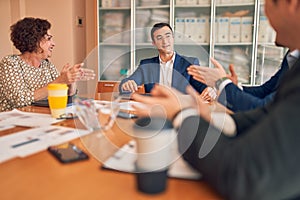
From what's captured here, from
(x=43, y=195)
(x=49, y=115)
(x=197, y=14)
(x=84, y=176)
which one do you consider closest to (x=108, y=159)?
(x=84, y=176)

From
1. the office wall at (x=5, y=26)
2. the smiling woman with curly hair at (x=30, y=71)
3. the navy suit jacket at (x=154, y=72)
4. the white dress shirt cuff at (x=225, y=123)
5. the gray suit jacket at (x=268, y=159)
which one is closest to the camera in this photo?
the gray suit jacket at (x=268, y=159)

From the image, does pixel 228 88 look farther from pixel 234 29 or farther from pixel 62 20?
pixel 62 20

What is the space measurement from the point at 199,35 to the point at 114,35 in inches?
39.8

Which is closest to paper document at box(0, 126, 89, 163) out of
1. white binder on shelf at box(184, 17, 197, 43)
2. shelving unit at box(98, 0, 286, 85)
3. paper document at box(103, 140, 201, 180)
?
paper document at box(103, 140, 201, 180)

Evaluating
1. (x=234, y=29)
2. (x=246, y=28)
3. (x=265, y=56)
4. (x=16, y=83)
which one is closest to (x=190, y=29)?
(x=234, y=29)

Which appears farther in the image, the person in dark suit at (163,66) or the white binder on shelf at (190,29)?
the white binder on shelf at (190,29)

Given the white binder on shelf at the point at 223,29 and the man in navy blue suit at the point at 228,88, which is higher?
the white binder on shelf at the point at 223,29

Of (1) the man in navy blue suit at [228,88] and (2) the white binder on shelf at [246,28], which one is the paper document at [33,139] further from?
(2) the white binder on shelf at [246,28]

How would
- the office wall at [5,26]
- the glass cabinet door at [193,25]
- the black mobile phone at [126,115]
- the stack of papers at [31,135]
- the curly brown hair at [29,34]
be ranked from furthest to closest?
1. the office wall at [5,26]
2. the glass cabinet door at [193,25]
3. the curly brown hair at [29,34]
4. the black mobile phone at [126,115]
5. the stack of papers at [31,135]

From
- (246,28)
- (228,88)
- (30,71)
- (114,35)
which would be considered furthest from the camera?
(114,35)

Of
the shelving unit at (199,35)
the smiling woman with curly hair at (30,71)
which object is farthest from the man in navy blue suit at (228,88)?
the shelving unit at (199,35)

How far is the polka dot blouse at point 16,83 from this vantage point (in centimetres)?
159

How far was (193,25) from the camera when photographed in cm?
312

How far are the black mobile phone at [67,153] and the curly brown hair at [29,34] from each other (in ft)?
4.09
